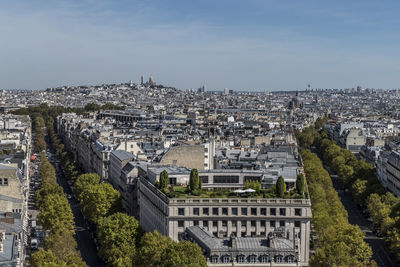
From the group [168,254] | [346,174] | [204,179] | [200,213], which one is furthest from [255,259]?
[346,174]

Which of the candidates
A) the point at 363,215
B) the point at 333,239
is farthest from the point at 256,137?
the point at 333,239

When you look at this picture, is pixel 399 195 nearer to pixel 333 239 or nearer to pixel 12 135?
pixel 333 239

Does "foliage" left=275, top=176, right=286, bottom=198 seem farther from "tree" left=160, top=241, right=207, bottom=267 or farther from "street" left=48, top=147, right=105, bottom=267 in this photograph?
"street" left=48, top=147, right=105, bottom=267

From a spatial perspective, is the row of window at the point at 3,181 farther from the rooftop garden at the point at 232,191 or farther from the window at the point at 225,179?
the window at the point at 225,179

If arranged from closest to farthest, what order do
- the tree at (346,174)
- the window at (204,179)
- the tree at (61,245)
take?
the tree at (61,245), the window at (204,179), the tree at (346,174)

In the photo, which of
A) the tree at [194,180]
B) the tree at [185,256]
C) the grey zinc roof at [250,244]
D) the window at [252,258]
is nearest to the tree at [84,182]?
the tree at [194,180]

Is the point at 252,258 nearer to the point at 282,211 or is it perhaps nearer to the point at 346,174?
the point at 282,211

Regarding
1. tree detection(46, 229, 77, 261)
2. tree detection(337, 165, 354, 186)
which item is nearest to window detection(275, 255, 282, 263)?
tree detection(46, 229, 77, 261)

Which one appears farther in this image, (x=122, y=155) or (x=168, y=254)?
(x=122, y=155)
